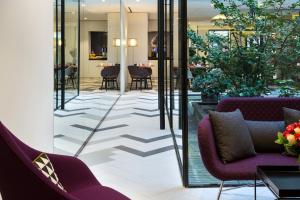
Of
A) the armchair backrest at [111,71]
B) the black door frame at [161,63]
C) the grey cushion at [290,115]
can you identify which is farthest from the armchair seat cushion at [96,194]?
the armchair backrest at [111,71]

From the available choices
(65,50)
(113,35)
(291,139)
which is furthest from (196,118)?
(113,35)

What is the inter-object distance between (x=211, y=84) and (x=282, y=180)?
1639 millimetres

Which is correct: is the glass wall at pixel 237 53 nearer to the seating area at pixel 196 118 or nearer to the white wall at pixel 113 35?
the seating area at pixel 196 118

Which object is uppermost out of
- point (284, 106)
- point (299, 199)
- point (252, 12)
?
point (252, 12)

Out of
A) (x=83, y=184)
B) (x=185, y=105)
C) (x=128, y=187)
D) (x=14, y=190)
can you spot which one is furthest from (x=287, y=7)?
(x=14, y=190)

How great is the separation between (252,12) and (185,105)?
114cm

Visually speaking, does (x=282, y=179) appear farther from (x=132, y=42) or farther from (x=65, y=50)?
(x=132, y=42)

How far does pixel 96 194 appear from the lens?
2.58 meters

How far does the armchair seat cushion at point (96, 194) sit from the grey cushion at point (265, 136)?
1633 millimetres

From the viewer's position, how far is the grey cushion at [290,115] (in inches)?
144

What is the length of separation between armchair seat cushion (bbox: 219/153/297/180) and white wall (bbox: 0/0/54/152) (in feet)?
5.52

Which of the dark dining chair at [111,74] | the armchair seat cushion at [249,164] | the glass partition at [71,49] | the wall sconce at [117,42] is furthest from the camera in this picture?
the wall sconce at [117,42]

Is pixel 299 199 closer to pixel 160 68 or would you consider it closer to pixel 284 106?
pixel 284 106

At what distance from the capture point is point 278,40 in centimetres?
402
